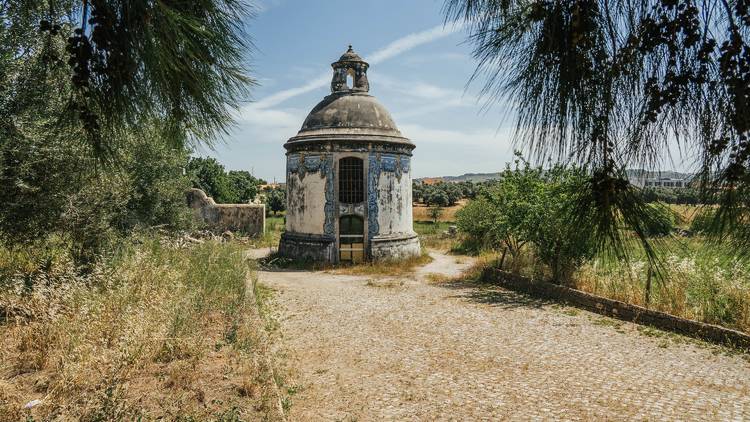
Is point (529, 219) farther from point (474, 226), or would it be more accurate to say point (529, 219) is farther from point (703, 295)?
point (474, 226)

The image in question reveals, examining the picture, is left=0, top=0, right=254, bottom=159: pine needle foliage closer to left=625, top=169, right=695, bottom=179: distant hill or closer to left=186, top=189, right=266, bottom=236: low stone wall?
left=625, top=169, right=695, bottom=179: distant hill

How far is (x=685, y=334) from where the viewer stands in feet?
27.1

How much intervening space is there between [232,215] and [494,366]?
70.4ft

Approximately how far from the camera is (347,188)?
1808 centimetres

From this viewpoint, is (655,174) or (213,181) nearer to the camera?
(655,174)

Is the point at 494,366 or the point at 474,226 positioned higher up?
the point at 474,226

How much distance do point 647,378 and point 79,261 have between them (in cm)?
1014

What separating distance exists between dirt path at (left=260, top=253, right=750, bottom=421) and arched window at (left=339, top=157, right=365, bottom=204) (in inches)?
292

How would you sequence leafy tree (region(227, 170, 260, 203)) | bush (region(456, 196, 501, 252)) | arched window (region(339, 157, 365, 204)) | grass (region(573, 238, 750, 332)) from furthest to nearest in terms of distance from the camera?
leafy tree (region(227, 170, 260, 203)) → bush (region(456, 196, 501, 252)) → arched window (region(339, 157, 365, 204)) → grass (region(573, 238, 750, 332))

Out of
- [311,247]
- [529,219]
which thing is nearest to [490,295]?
[529,219]

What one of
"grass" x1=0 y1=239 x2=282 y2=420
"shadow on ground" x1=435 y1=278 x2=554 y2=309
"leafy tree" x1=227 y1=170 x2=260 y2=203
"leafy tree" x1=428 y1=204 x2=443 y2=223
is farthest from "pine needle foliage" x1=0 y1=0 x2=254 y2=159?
"leafy tree" x1=227 y1=170 x2=260 y2=203

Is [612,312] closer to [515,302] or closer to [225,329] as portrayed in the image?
[515,302]

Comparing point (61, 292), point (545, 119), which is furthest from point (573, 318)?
point (61, 292)

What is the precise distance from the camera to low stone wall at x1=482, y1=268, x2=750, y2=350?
7695 mm
